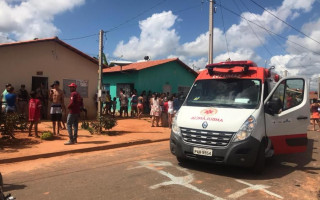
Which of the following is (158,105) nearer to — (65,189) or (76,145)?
(76,145)

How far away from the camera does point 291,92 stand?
24.6 ft

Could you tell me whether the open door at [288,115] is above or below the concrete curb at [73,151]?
above

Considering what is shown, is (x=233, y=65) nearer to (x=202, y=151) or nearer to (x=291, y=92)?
(x=291, y=92)

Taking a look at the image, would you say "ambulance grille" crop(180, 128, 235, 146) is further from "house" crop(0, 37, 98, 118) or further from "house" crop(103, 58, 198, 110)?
"house" crop(103, 58, 198, 110)

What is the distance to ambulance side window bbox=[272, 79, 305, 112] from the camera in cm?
713

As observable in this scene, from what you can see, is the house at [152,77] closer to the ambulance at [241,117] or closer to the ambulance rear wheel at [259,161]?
the ambulance at [241,117]

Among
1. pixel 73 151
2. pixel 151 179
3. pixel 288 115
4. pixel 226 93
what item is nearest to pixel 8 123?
pixel 73 151

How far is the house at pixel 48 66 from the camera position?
42.6 ft

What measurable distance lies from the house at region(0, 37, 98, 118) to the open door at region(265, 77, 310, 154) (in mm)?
11046

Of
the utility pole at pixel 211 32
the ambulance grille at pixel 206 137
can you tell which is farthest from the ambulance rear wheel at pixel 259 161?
the utility pole at pixel 211 32

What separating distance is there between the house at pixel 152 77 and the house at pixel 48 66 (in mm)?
3828

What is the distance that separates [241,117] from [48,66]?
37.0ft

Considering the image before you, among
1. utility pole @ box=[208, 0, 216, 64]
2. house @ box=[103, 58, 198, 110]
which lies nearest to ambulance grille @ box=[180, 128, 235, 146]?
utility pole @ box=[208, 0, 216, 64]

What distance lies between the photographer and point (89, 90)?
16.2 m
